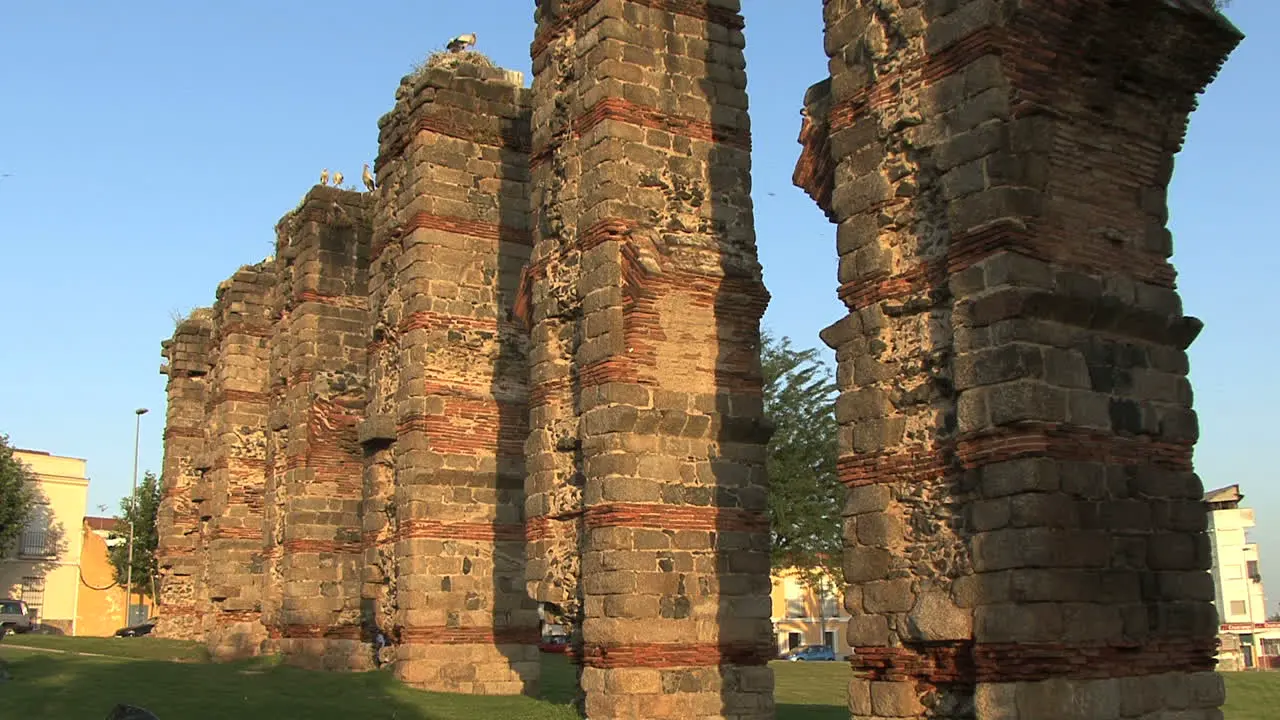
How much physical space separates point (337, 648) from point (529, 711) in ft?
21.5

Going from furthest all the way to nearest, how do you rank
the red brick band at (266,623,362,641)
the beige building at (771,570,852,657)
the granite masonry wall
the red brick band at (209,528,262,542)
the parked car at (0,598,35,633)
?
1. the beige building at (771,570,852,657)
2. the parked car at (0,598,35,633)
3. the red brick band at (209,528,262,542)
4. the red brick band at (266,623,362,641)
5. the granite masonry wall

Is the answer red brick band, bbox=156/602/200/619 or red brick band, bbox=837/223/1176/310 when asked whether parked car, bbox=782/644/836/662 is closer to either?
red brick band, bbox=156/602/200/619

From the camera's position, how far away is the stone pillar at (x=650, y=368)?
11.5 metres

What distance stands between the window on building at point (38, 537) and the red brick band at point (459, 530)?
120 feet

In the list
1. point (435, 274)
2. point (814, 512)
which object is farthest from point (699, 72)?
point (814, 512)

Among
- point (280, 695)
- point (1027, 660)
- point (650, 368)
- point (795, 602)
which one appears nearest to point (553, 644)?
point (280, 695)

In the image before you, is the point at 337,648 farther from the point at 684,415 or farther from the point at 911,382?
the point at 911,382

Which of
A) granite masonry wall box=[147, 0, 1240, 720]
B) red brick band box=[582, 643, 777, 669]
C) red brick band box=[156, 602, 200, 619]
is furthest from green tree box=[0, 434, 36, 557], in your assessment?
red brick band box=[582, 643, 777, 669]

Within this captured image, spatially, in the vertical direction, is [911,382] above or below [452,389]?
below

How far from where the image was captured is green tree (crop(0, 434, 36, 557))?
130ft

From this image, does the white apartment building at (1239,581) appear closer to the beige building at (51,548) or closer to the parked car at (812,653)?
the parked car at (812,653)

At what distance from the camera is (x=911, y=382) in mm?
8203

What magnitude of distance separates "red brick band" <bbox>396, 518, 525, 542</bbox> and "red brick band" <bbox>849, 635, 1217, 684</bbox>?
319 inches

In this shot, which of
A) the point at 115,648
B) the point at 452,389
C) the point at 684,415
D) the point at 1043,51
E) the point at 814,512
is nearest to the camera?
the point at 1043,51
